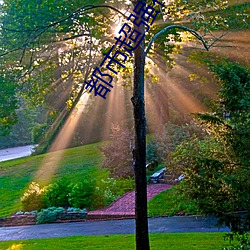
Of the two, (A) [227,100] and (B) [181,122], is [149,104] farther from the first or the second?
(A) [227,100]

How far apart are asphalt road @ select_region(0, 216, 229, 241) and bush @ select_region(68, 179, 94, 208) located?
1.04m

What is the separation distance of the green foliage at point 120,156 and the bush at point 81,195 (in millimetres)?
2907

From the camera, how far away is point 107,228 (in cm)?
830

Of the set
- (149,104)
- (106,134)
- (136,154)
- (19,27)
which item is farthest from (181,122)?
(136,154)

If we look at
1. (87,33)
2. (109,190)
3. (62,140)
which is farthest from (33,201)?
(62,140)

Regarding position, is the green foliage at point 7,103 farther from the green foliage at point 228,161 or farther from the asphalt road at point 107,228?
the green foliage at point 228,161

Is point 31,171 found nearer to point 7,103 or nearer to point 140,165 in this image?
point 7,103

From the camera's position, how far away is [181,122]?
905 inches

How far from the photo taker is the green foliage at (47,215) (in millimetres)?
9688

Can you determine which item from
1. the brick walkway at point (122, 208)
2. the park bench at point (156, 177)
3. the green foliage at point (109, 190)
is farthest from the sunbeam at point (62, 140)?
the brick walkway at point (122, 208)

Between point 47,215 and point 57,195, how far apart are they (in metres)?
1.19

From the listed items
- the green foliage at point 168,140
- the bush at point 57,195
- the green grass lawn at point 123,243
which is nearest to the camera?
the green grass lawn at point 123,243

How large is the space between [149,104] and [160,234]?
17.8 m

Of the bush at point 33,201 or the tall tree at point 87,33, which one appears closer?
the tall tree at point 87,33
